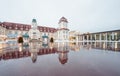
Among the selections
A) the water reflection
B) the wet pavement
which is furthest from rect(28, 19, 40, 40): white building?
the wet pavement

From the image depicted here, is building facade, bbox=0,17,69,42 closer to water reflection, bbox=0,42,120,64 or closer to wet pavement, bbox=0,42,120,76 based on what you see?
water reflection, bbox=0,42,120,64

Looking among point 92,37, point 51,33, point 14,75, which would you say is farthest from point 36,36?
point 14,75

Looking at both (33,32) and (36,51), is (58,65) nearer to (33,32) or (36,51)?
(36,51)

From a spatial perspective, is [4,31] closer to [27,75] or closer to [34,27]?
[34,27]

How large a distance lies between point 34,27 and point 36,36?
11.2 feet

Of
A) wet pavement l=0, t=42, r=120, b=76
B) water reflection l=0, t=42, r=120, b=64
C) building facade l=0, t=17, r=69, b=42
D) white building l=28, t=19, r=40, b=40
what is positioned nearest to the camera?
wet pavement l=0, t=42, r=120, b=76

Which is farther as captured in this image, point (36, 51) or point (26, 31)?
point (26, 31)

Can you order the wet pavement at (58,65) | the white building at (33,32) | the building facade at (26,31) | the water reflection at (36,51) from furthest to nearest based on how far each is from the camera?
the white building at (33,32)
the building facade at (26,31)
the water reflection at (36,51)
the wet pavement at (58,65)

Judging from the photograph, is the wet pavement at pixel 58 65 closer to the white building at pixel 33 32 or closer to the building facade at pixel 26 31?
the building facade at pixel 26 31

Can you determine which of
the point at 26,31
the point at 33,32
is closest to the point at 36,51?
the point at 33,32

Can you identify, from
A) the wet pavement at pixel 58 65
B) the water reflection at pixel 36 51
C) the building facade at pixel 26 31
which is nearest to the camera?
the wet pavement at pixel 58 65

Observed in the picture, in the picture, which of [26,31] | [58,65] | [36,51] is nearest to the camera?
[58,65]

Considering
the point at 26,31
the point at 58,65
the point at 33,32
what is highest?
the point at 26,31

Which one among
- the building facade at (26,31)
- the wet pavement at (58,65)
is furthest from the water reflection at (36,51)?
the building facade at (26,31)
